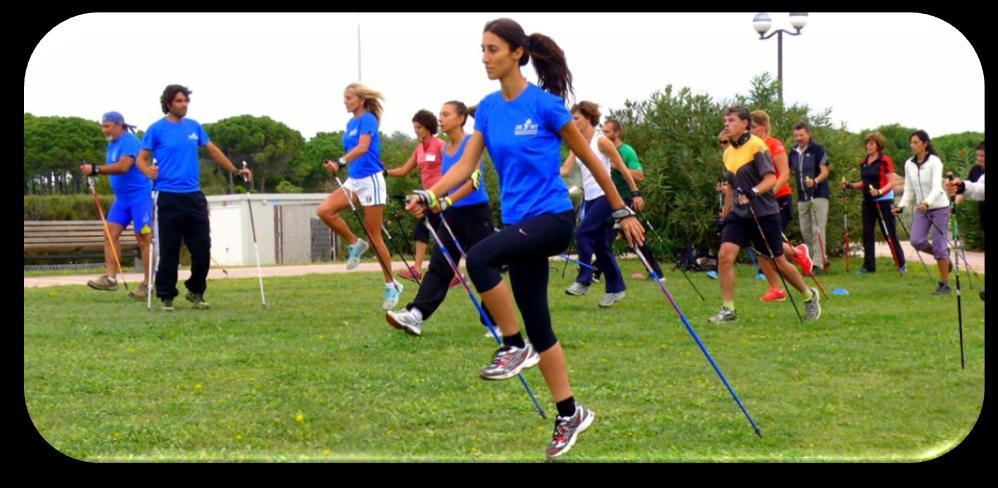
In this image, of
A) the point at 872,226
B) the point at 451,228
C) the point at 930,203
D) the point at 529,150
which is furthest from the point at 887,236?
the point at 529,150

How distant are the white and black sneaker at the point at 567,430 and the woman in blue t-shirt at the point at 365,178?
5160 millimetres

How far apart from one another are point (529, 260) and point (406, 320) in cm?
280

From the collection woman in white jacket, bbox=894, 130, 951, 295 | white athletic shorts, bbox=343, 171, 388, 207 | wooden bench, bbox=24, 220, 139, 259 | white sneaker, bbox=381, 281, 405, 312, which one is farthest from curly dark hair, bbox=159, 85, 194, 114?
wooden bench, bbox=24, 220, 139, 259

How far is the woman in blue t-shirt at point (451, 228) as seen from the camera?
8.04m

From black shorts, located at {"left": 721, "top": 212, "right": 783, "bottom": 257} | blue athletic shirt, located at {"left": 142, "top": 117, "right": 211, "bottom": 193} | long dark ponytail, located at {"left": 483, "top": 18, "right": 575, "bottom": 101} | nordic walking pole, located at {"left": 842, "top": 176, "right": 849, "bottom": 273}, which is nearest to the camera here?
long dark ponytail, located at {"left": 483, "top": 18, "right": 575, "bottom": 101}

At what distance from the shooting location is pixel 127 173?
39.9 ft

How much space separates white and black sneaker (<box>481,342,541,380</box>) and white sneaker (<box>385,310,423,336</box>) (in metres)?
2.57

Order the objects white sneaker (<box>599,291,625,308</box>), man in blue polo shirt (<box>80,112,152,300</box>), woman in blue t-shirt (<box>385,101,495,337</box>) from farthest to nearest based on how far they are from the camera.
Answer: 1. man in blue polo shirt (<box>80,112,152,300</box>)
2. white sneaker (<box>599,291,625,308</box>)
3. woman in blue t-shirt (<box>385,101,495,337</box>)

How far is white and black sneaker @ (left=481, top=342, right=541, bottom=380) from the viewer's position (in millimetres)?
5211

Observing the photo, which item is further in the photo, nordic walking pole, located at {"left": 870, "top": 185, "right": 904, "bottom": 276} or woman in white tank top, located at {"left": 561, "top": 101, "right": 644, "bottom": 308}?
nordic walking pole, located at {"left": 870, "top": 185, "right": 904, "bottom": 276}

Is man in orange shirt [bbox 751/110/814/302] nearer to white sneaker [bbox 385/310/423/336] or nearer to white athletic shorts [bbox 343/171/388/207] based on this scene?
white athletic shorts [bbox 343/171/388/207]

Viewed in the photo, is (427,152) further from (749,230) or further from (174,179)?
(749,230)

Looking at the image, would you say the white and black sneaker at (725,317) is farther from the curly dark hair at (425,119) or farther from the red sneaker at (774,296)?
the curly dark hair at (425,119)

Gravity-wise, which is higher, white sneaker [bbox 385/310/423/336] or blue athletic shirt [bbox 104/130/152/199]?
blue athletic shirt [bbox 104/130/152/199]
